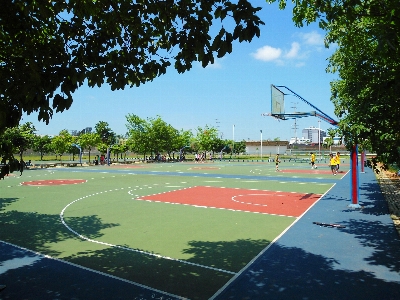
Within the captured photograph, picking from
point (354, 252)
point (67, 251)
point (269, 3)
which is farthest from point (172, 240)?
point (269, 3)

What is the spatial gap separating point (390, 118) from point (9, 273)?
7784mm

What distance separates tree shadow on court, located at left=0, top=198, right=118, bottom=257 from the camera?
885 cm

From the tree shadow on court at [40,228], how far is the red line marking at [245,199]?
4.98 m

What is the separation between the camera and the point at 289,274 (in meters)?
6.52

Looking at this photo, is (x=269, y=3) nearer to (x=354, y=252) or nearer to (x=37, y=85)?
(x=354, y=252)

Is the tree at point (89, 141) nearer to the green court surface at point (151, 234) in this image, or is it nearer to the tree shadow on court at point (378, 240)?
the green court surface at point (151, 234)

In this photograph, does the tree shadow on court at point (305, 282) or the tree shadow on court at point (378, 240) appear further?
the tree shadow on court at point (378, 240)

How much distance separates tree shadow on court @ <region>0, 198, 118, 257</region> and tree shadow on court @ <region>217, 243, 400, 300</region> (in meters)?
4.60

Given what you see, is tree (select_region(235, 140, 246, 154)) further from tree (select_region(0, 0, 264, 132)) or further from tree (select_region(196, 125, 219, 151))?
tree (select_region(0, 0, 264, 132))

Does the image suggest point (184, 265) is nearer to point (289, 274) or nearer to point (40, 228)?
point (289, 274)

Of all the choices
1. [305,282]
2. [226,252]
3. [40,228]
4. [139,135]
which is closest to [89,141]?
[139,135]

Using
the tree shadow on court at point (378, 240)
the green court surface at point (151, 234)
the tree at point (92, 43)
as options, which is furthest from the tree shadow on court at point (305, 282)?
the tree at point (92, 43)

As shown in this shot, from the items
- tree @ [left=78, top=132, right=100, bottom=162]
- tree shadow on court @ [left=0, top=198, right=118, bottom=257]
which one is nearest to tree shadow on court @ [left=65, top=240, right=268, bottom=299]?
tree shadow on court @ [left=0, top=198, right=118, bottom=257]

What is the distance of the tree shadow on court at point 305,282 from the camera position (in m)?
5.62
